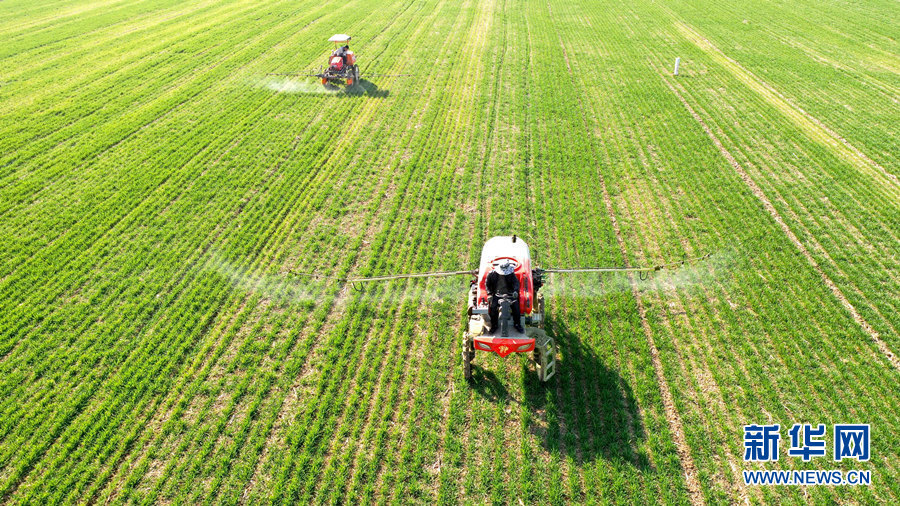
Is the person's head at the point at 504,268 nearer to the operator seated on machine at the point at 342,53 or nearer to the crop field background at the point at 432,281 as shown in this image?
the crop field background at the point at 432,281

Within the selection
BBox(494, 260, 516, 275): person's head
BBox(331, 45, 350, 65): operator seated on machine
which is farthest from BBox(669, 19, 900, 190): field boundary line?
BBox(331, 45, 350, 65): operator seated on machine

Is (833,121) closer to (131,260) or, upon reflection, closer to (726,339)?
(726,339)

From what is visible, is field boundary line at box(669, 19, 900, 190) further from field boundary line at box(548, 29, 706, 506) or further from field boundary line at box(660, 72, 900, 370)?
field boundary line at box(548, 29, 706, 506)

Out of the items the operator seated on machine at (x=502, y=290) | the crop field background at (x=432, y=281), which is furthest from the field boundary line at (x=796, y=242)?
the operator seated on machine at (x=502, y=290)

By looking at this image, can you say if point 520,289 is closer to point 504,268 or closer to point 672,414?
point 504,268

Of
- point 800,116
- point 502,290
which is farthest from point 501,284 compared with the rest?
point 800,116
